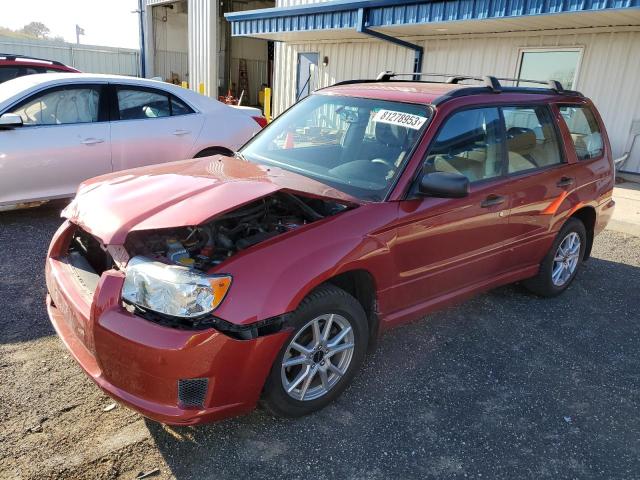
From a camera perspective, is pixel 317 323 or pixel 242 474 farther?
pixel 317 323

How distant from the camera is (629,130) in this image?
29.3 ft

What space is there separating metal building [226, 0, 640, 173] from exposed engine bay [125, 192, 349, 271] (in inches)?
254

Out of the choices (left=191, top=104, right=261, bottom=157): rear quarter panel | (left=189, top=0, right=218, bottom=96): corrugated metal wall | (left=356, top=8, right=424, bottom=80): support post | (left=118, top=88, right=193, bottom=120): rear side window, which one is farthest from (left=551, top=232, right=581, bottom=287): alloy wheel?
(left=189, top=0, right=218, bottom=96): corrugated metal wall

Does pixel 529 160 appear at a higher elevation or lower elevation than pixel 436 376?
higher

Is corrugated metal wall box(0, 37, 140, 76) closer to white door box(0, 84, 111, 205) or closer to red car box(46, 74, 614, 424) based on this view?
white door box(0, 84, 111, 205)

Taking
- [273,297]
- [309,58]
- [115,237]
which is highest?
[309,58]

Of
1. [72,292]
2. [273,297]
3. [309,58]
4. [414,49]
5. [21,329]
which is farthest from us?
[309,58]

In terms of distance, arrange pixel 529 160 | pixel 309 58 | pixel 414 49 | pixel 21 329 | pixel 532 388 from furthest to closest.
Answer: pixel 309 58 → pixel 414 49 → pixel 529 160 → pixel 21 329 → pixel 532 388

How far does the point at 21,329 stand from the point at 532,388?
11.2ft

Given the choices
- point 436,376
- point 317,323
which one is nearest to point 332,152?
point 317,323

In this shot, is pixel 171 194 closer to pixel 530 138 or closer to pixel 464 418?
pixel 464 418

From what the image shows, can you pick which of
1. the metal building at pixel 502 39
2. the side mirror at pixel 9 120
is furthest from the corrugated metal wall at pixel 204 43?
the side mirror at pixel 9 120

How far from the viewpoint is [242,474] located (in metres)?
2.38

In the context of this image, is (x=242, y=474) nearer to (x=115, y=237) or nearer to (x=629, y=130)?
(x=115, y=237)
